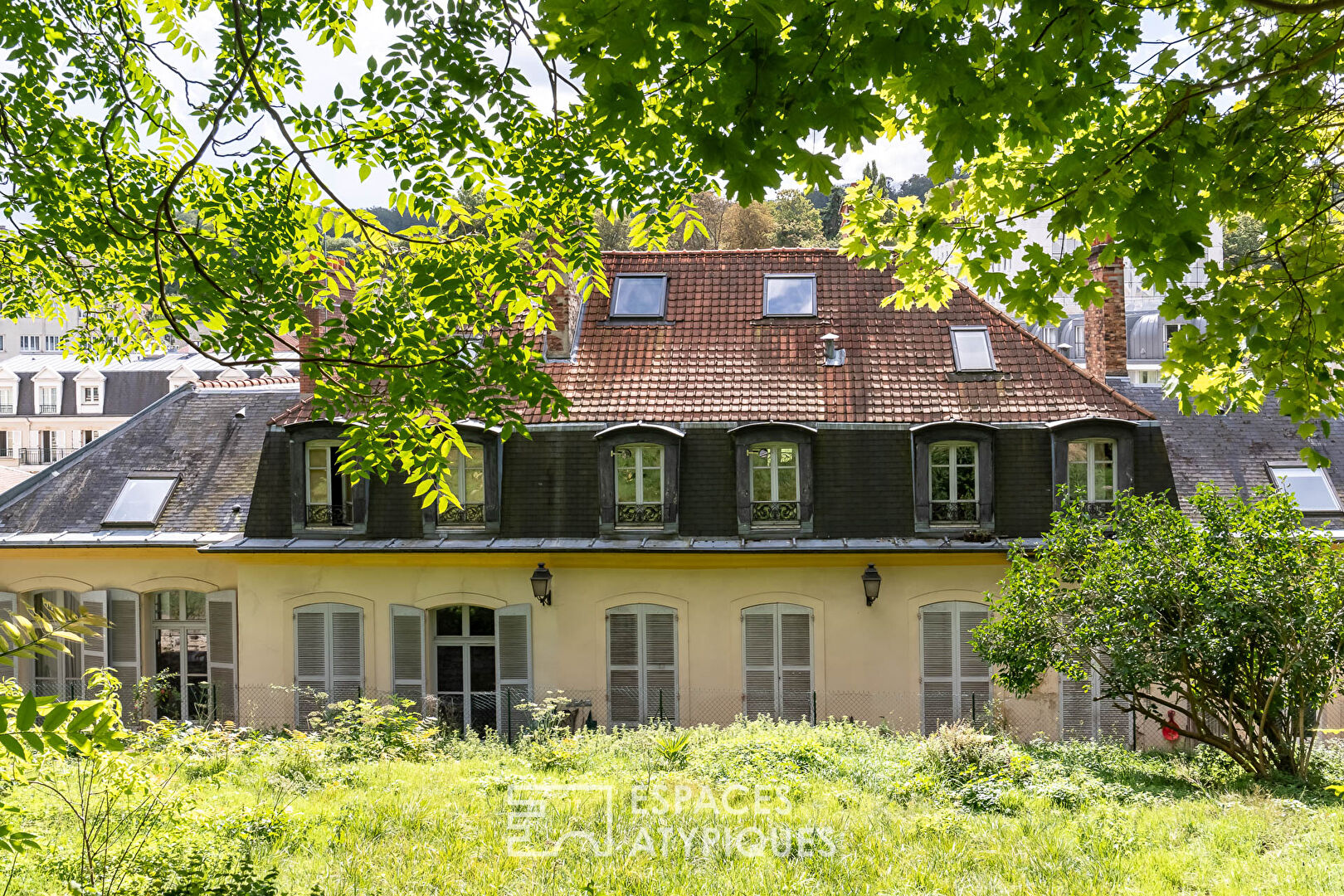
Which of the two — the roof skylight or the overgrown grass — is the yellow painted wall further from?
the overgrown grass

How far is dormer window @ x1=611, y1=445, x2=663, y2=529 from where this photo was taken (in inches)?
587

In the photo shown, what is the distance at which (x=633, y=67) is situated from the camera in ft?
13.0

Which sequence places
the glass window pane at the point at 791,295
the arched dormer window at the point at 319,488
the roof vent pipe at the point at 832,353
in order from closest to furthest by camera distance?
the arched dormer window at the point at 319,488 → the roof vent pipe at the point at 832,353 → the glass window pane at the point at 791,295

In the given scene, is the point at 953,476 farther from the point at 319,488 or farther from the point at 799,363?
the point at 319,488

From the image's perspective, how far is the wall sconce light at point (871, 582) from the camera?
1432 cm

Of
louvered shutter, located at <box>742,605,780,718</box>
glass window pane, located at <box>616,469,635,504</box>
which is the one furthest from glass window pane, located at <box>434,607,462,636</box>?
louvered shutter, located at <box>742,605,780,718</box>

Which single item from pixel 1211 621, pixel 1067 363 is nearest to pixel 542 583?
pixel 1211 621

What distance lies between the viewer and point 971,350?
16078 millimetres

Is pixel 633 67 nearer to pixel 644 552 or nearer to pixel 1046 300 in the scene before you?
pixel 1046 300

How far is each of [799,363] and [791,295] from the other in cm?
186

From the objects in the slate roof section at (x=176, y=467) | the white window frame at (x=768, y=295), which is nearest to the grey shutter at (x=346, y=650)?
the slate roof section at (x=176, y=467)

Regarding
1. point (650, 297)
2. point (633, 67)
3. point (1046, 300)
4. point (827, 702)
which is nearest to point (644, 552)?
point (827, 702)

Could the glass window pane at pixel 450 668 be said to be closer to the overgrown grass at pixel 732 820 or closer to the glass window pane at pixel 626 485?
the glass window pane at pixel 626 485

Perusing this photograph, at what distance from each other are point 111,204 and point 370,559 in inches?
375
